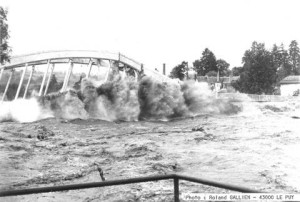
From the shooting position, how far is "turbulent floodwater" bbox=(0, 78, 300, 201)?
16766mm

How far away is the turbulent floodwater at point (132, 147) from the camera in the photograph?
16766 millimetres

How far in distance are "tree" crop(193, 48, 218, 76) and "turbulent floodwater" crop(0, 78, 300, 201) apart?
317 feet

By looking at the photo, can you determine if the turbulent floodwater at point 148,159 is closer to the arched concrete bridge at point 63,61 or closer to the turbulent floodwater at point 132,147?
the turbulent floodwater at point 132,147

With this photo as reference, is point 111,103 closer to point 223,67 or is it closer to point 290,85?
point 290,85

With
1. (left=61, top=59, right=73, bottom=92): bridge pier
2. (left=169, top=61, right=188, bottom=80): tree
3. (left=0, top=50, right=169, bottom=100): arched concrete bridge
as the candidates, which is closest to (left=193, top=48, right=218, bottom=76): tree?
(left=169, top=61, right=188, bottom=80): tree

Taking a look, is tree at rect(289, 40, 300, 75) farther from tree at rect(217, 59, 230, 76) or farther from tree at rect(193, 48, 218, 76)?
tree at rect(193, 48, 218, 76)

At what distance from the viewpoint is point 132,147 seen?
1038 inches

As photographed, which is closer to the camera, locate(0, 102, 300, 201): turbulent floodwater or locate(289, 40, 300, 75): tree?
locate(0, 102, 300, 201): turbulent floodwater

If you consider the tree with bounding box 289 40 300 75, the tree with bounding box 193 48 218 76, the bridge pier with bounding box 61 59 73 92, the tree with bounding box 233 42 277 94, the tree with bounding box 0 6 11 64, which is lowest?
the tree with bounding box 0 6 11 64

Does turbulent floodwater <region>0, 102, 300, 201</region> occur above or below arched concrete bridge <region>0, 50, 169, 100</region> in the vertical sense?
below

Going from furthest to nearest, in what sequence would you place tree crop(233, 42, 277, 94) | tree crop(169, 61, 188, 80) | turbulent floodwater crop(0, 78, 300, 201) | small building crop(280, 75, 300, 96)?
1. tree crop(169, 61, 188, 80)
2. small building crop(280, 75, 300, 96)
3. tree crop(233, 42, 277, 94)
4. turbulent floodwater crop(0, 78, 300, 201)

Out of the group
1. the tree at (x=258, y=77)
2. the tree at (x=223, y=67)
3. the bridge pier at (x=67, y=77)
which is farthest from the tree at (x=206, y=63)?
the bridge pier at (x=67, y=77)

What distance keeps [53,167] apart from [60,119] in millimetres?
28042

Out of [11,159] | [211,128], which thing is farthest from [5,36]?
[211,128]
